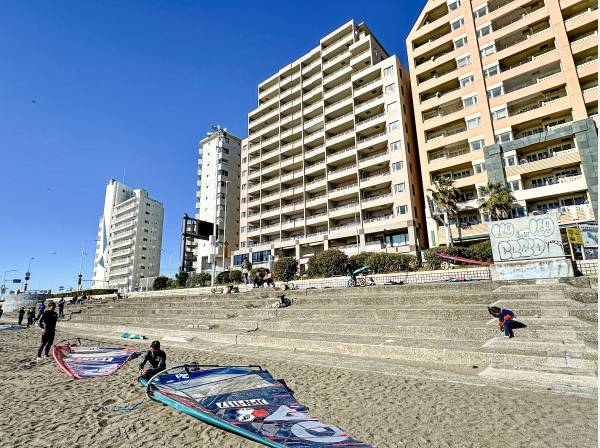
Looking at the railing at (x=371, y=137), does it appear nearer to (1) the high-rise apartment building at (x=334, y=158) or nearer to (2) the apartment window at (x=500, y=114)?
(1) the high-rise apartment building at (x=334, y=158)

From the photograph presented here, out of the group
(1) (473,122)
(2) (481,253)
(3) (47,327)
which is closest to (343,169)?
(1) (473,122)

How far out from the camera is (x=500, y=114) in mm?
33625

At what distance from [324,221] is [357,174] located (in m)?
8.72

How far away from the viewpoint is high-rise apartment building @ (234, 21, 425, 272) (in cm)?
4075

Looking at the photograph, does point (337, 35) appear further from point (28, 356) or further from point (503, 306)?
point (28, 356)

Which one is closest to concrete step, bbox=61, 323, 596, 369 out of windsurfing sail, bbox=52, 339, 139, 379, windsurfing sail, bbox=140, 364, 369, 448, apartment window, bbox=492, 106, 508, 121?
windsurfing sail, bbox=140, 364, 369, 448

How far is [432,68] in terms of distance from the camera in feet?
131

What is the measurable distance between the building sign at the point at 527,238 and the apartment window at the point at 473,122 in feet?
85.2

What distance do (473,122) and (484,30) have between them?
462 inches

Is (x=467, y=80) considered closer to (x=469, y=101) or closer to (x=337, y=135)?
(x=469, y=101)

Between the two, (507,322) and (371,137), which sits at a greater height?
(371,137)

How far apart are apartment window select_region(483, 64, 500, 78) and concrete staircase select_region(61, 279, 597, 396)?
32.3m

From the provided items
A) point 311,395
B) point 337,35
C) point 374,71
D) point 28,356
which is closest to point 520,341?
point 311,395

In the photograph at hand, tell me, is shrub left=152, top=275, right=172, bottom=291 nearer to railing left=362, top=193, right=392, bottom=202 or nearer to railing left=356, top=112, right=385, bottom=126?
railing left=362, top=193, right=392, bottom=202
